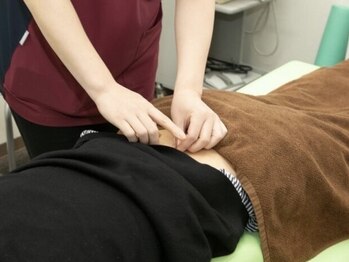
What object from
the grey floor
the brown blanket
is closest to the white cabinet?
the grey floor

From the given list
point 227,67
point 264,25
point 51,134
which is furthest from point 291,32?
point 51,134

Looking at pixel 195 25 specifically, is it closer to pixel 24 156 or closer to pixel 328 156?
pixel 328 156

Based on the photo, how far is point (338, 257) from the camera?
958mm

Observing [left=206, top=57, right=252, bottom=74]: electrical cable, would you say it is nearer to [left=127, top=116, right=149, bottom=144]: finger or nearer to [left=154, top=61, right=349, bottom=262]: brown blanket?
[left=154, top=61, right=349, bottom=262]: brown blanket

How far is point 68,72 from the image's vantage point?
40.4 inches

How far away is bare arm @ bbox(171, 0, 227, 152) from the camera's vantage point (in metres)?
0.87

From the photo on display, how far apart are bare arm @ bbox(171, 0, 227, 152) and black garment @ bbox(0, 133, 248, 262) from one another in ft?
0.24

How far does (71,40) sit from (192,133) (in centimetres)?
28

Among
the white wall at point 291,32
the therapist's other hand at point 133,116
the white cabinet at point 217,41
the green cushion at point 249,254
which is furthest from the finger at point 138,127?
the white wall at point 291,32

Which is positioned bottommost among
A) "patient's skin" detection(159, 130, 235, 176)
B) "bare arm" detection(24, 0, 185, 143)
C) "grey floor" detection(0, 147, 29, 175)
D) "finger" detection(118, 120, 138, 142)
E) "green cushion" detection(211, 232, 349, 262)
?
"grey floor" detection(0, 147, 29, 175)

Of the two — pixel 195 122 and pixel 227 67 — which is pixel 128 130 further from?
pixel 227 67

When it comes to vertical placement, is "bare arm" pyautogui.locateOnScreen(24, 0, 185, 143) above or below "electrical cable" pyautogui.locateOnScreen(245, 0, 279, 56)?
above

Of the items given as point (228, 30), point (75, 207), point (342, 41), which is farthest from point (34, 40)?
point (228, 30)

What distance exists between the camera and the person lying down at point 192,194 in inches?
23.5
